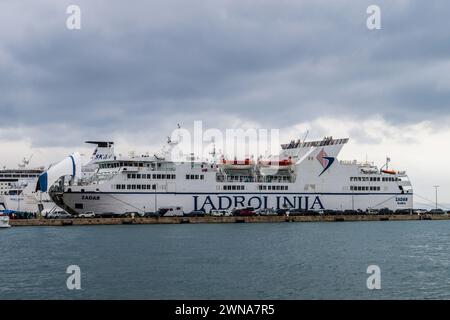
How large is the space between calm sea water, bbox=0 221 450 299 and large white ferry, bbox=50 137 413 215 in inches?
467

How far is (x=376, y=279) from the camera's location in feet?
90.7

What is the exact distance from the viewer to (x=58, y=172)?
214 ft

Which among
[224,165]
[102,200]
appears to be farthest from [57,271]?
[224,165]

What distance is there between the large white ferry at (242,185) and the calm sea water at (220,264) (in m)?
11.9

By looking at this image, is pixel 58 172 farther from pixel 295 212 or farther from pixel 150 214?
pixel 295 212

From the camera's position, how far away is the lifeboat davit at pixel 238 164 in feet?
242

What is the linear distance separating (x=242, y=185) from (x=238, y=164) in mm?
2972

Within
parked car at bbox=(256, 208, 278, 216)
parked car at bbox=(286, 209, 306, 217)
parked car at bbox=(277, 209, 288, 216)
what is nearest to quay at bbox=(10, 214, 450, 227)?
parked car at bbox=(286, 209, 306, 217)

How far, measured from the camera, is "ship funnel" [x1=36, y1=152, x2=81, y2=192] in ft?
213

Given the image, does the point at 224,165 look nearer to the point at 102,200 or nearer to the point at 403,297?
the point at 102,200

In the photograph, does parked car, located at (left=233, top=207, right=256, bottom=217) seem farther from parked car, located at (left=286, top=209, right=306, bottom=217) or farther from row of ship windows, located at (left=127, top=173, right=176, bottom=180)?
row of ship windows, located at (left=127, top=173, right=176, bottom=180)

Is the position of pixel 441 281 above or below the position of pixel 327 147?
below

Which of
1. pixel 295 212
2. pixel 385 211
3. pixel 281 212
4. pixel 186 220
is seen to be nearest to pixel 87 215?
pixel 186 220
